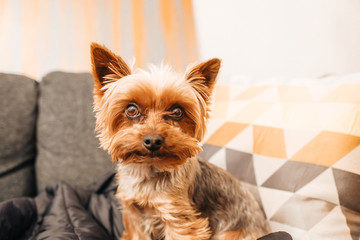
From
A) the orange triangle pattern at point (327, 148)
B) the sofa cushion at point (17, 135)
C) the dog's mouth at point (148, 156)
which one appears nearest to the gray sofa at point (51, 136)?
the sofa cushion at point (17, 135)

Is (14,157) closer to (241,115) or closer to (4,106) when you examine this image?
(4,106)

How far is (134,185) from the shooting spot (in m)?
1.16

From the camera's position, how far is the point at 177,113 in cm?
114

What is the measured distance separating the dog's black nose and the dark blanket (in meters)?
0.72

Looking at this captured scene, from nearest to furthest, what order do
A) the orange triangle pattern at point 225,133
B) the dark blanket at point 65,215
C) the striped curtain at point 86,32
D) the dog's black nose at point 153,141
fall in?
the dog's black nose at point 153,141 → the dark blanket at point 65,215 → the orange triangle pattern at point 225,133 → the striped curtain at point 86,32

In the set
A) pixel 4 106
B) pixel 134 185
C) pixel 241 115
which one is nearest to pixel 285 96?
pixel 241 115

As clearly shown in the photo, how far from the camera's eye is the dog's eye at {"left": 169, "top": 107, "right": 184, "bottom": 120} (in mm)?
1129

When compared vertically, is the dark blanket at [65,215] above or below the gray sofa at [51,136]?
below

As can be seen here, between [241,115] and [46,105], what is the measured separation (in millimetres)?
1539

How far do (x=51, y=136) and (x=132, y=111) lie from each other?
3.61ft

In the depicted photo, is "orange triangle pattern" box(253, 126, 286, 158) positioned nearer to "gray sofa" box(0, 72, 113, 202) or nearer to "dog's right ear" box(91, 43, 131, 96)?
"dog's right ear" box(91, 43, 131, 96)

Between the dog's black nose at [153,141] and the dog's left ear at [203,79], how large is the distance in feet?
1.24

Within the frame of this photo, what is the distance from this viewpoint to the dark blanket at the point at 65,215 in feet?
4.37

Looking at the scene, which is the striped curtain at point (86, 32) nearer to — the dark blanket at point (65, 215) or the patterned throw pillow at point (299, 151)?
the patterned throw pillow at point (299, 151)
